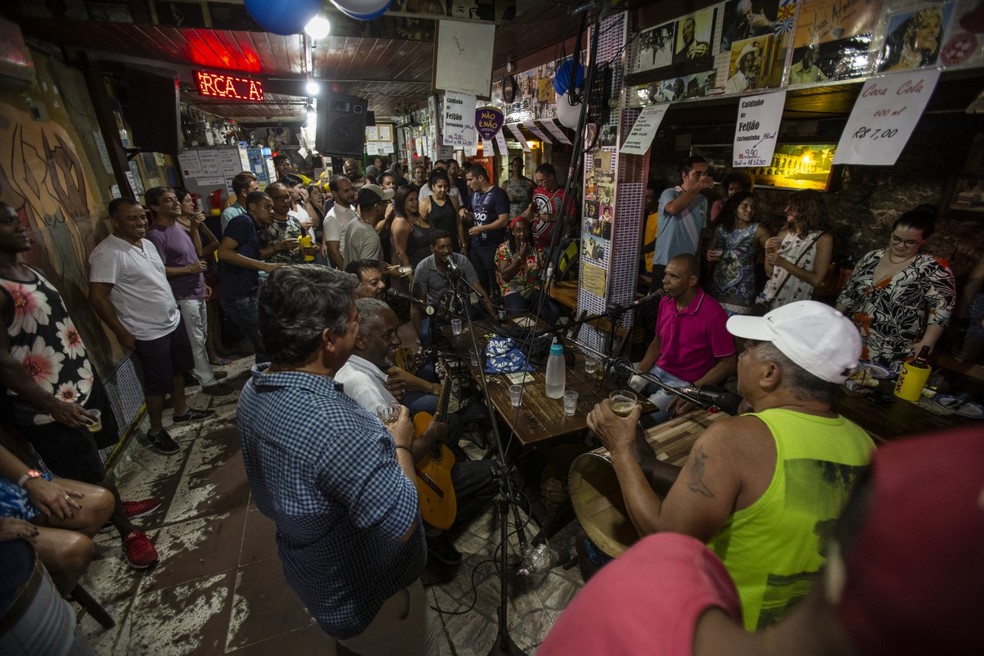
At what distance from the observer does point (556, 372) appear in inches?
122

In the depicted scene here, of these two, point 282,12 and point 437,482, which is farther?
point 282,12

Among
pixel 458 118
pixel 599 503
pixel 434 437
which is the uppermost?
pixel 458 118

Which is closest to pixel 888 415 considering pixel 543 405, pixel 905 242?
pixel 905 242

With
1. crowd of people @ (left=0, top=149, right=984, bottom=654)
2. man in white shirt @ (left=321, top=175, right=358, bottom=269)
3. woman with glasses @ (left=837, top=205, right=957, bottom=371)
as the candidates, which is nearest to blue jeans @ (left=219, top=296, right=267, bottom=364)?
crowd of people @ (left=0, top=149, right=984, bottom=654)

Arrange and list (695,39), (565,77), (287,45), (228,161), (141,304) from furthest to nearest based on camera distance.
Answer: (228,161), (287,45), (565,77), (141,304), (695,39)

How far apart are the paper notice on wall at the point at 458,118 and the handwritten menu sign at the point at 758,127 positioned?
2.81m

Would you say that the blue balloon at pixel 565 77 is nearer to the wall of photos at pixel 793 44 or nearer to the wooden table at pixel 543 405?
the wall of photos at pixel 793 44

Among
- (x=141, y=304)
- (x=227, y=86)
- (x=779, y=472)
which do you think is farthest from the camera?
(x=227, y=86)

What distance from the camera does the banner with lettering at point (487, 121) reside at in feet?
19.4

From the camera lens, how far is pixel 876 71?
2432mm

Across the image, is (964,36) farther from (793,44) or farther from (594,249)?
(594,249)

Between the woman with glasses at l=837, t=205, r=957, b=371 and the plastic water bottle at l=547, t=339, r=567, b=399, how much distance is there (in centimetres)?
280

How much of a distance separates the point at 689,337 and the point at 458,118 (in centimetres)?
349

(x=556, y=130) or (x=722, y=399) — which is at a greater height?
(x=556, y=130)
